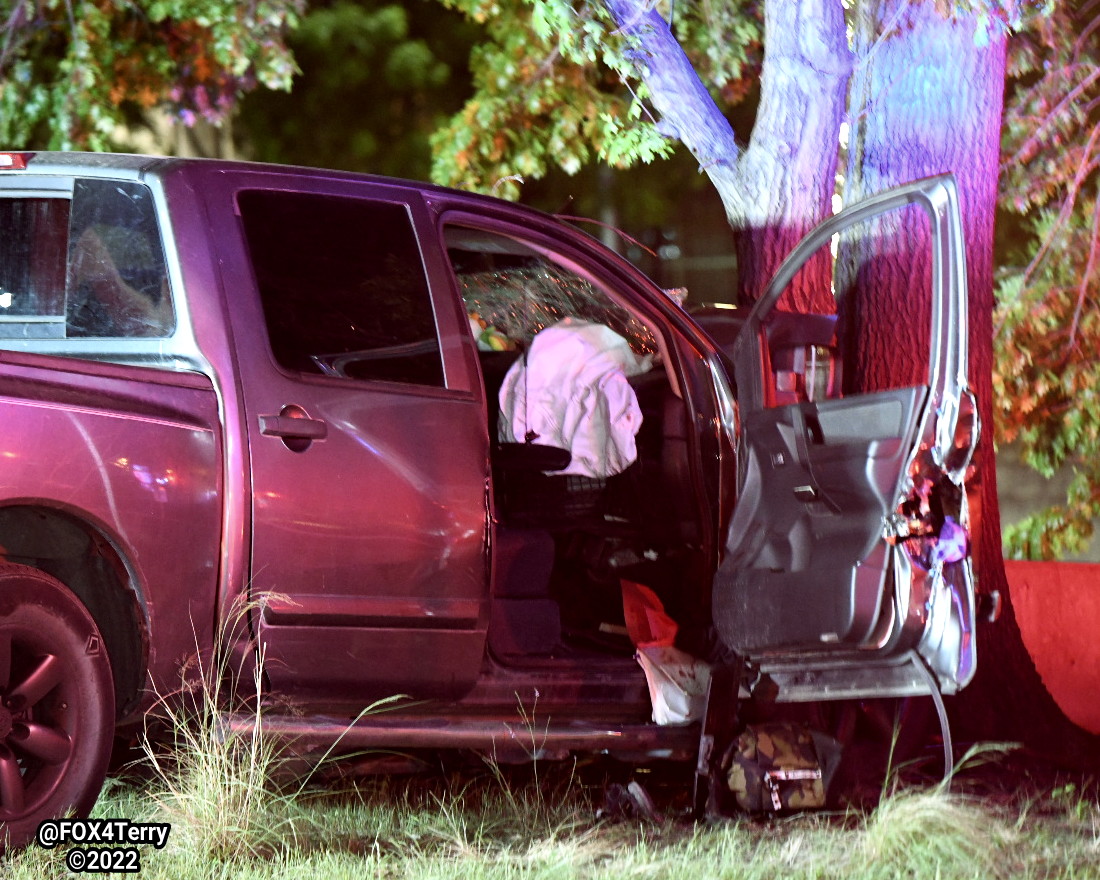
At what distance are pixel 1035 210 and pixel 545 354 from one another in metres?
6.82

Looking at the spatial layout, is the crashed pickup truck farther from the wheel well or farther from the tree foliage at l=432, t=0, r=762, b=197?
the tree foliage at l=432, t=0, r=762, b=197

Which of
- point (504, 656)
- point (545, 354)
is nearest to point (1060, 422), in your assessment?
point (545, 354)

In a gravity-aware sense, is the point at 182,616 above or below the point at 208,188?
below

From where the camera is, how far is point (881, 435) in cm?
447

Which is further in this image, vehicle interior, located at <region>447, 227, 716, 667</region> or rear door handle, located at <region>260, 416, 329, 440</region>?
vehicle interior, located at <region>447, 227, 716, 667</region>

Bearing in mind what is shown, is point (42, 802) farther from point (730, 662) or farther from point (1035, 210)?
point (1035, 210)

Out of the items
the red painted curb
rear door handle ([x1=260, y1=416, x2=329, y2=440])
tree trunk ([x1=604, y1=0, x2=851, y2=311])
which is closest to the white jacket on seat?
tree trunk ([x1=604, y1=0, x2=851, y2=311])

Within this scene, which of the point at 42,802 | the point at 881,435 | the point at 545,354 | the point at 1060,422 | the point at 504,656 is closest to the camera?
the point at 42,802

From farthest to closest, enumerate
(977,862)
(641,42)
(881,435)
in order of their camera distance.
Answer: (641,42)
(881,435)
(977,862)

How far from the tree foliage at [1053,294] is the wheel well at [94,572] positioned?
6078 millimetres

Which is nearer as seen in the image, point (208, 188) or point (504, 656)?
point (208, 188)

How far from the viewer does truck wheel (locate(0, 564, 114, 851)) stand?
12.7 ft

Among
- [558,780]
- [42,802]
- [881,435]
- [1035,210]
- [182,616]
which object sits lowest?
[558,780]

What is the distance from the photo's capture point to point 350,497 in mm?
4441
